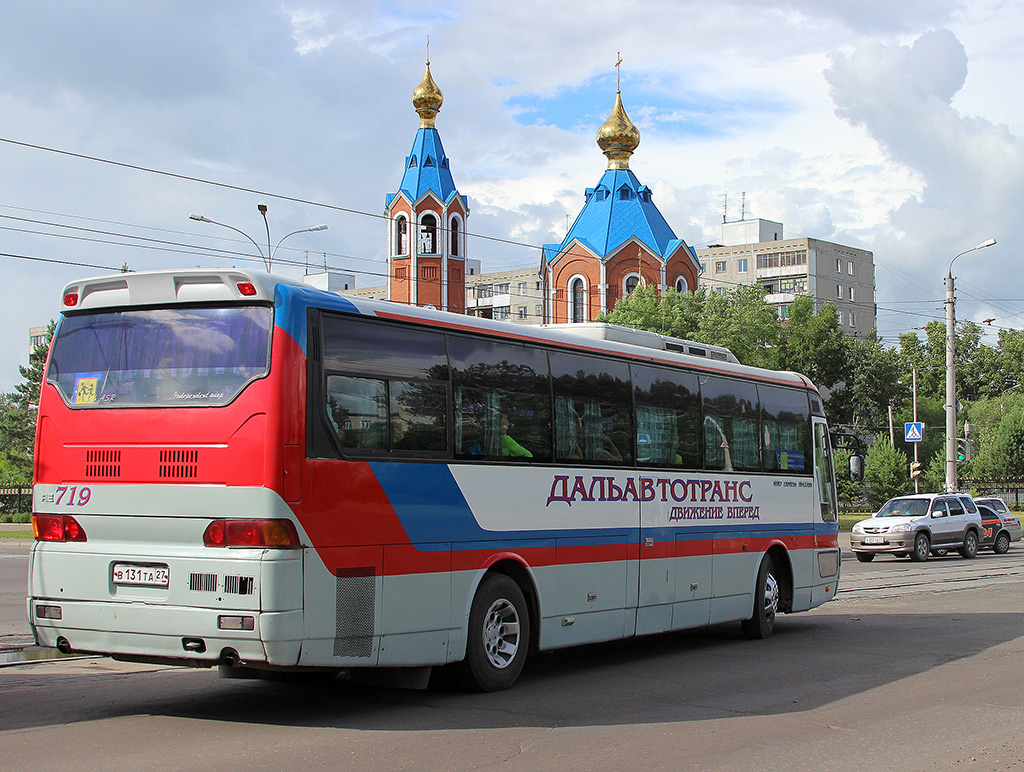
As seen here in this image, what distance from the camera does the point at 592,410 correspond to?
10.7 metres

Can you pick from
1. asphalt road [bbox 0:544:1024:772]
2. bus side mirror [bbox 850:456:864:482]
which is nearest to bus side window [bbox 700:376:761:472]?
asphalt road [bbox 0:544:1024:772]

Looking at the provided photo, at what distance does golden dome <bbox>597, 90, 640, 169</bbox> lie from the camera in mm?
69188

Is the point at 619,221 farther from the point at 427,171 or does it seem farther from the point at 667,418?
the point at 667,418

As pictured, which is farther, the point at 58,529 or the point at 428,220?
the point at 428,220

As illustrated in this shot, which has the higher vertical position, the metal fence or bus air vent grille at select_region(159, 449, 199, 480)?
bus air vent grille at select_region(159, 449, 199, 480)

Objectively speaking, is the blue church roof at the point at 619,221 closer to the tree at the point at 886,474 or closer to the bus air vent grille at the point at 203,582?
the tree at the point at 886,474

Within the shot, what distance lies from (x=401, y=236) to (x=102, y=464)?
2462 inches

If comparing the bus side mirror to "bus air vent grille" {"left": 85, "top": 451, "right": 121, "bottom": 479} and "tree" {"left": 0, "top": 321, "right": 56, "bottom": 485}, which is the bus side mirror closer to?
"bus air vent grille" {"left": 85, "top": 451, "right": 121, "bottom": 479}

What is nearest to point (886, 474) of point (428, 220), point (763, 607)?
point (428, 220)

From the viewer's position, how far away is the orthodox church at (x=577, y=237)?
67.6 m

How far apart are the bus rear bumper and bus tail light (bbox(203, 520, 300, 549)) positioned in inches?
17.3

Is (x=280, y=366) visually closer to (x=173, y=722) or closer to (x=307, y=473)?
(x=307, y=473)

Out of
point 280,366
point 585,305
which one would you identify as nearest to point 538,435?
point 280,366

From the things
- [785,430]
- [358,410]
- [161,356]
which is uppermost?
[161,356]
